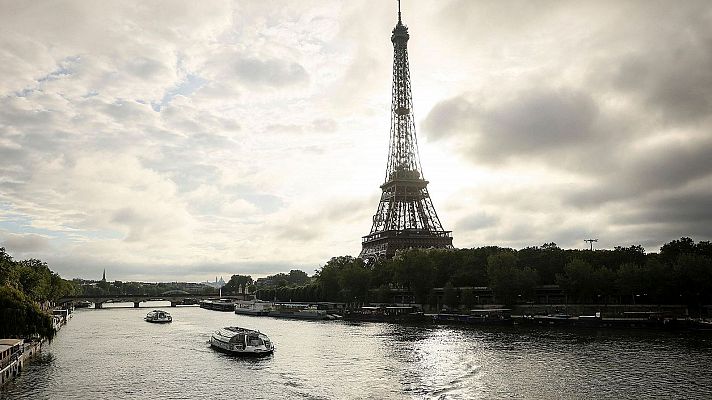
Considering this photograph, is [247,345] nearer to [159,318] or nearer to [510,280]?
[510,280]

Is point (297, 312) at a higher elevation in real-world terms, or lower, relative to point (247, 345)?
higher

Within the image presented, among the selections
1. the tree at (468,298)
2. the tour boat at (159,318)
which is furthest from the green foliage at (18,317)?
the tree at (468,298)

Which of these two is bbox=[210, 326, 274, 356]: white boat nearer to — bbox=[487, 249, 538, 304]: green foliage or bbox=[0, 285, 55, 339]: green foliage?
bbox=[0, 285, 55, 339]: green foliage

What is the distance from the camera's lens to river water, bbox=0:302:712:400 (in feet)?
152

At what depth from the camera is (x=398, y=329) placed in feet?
324

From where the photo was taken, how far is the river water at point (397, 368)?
46.4 meters

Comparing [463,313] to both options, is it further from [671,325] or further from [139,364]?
[139,364]

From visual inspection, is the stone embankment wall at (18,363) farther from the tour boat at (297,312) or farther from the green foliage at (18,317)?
the tour boat at (297,312)

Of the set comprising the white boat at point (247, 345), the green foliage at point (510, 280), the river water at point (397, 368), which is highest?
the green foliage at point (510, 280)

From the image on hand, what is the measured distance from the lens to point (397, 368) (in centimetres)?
5684

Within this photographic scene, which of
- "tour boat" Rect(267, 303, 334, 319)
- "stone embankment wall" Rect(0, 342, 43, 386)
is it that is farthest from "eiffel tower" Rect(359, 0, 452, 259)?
"stone embankment wall" Rect(0, 342, 43, 386)

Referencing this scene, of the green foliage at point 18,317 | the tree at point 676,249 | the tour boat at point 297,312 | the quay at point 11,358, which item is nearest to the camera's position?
the quay at point 11,358

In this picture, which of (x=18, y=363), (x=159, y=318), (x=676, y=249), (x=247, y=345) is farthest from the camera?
(x=159, y=318)

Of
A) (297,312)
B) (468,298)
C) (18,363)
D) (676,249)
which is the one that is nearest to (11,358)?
(18,363)
